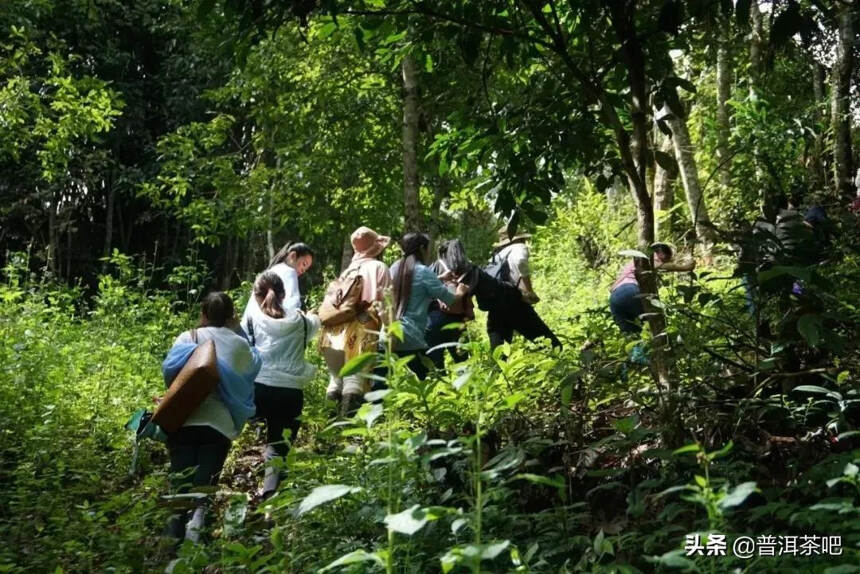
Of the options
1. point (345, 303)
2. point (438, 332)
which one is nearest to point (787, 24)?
point (345, 303)

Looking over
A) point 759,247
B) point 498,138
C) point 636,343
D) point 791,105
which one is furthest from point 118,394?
point 791,105

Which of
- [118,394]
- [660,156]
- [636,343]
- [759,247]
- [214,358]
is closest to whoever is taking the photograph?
[759,247]

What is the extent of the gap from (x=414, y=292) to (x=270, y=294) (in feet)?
4.53

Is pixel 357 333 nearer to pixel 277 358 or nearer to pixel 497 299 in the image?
pixel 277 358

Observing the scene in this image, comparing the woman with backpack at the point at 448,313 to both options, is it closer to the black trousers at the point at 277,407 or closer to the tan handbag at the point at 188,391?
the black trousers at the point at 277,407

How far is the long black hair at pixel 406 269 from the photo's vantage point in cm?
750

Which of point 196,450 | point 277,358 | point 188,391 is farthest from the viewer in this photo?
point 277,358

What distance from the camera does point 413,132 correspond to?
34.2ft

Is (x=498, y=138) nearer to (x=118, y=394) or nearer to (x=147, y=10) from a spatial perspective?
(x=118, y=394)

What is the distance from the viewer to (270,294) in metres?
6.67

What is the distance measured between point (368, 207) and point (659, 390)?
374 inches

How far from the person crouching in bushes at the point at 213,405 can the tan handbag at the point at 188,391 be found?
0.09 metres

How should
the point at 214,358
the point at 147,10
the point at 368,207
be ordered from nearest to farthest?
the point at 214,358 → the point at 368,207 → the point at 147,10

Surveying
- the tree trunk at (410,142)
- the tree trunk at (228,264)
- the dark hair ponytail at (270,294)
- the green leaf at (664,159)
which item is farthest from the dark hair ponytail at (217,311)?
the tree trunk at (228,264)
